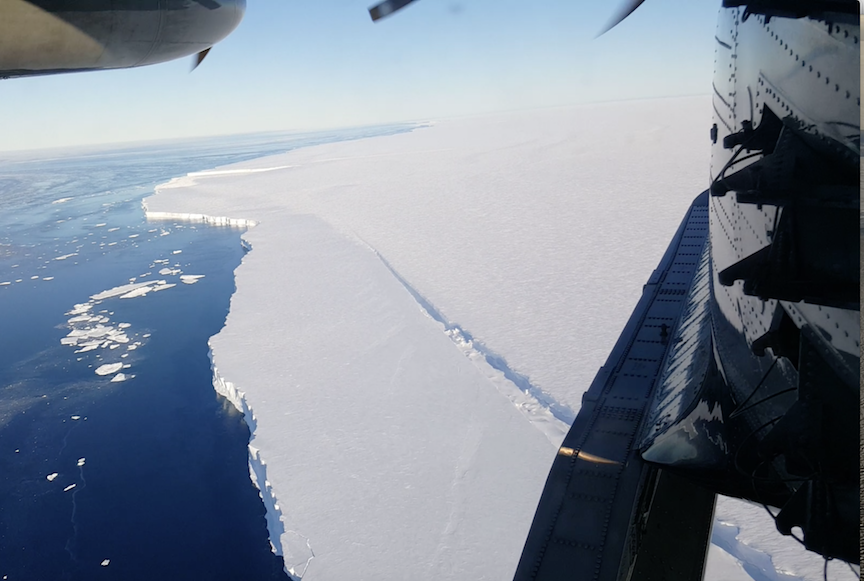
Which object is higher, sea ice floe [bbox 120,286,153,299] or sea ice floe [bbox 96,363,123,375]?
sea ice floe [bbox 96,363,123,375]

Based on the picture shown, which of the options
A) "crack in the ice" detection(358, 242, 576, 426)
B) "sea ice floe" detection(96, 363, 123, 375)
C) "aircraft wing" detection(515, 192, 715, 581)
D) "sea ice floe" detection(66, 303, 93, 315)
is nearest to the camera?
"aircraft wing" detection(515, 192, 715, 581)

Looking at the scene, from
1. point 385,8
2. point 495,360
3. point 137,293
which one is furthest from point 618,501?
point 137,293

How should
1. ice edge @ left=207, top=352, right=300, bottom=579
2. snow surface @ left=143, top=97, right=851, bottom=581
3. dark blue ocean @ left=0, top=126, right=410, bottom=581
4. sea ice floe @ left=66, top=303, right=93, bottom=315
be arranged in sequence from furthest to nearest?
1. sea ice floe @ left=66, top=303, right=93, bottom=315
2. dark blue ocean @ left=0, top=126, right=410, bottom=581
3. ice edge @ left=207, top=352, right=300, bottom=579
4. snow surface @ left=143, top=97, right=851, bottom=581

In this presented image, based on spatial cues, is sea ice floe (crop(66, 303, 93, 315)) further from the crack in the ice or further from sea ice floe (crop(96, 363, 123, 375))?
the crack in the ice

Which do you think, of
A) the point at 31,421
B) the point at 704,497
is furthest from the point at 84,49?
the point at 31,421

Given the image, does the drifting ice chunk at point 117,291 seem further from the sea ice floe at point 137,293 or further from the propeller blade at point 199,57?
the propeller blade at point 199,57

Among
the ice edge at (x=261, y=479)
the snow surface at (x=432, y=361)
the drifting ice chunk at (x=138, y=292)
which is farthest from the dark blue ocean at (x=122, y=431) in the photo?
the snow surface at (x=432, y=361)

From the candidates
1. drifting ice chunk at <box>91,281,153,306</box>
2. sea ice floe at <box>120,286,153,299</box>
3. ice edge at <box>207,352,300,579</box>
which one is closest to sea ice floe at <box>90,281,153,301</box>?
drifting ice chunk at <box>91,281,153,306</box>
